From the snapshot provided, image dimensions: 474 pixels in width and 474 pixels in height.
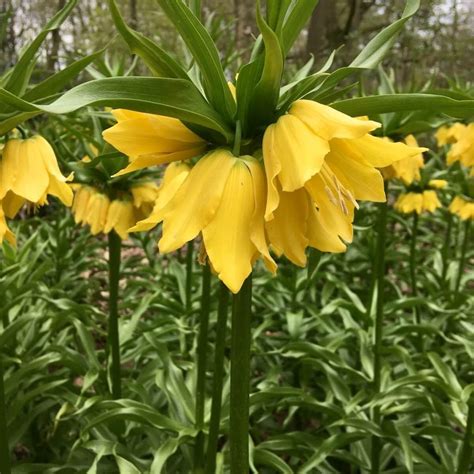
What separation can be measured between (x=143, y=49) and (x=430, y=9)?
6.10 metres

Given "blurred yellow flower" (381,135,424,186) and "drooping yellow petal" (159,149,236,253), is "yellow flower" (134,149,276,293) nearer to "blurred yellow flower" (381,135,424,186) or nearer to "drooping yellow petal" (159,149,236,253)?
"drooping yellow petal" (159,149,236,253)

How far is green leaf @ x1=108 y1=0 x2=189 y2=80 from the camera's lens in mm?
535

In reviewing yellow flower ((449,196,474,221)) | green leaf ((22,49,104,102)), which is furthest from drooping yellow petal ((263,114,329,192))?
yellow flower ((449,196,474,221))

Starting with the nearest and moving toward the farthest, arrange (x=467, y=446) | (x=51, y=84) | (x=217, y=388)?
(x=51, y=84), (x=217, y=388), (x=467, y=446)

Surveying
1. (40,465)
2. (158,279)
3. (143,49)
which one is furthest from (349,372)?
(143,49)

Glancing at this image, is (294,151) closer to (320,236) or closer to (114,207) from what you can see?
(320,236)

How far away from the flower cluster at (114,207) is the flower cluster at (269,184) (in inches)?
28.1

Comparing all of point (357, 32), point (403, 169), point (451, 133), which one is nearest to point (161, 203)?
point (403, 169)

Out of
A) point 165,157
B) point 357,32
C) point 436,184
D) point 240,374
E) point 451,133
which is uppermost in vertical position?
point 357,32

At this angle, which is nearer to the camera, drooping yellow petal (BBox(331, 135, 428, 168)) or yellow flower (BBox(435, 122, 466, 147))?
drooping yellow petal (BBox(331, 135, 428, 168))

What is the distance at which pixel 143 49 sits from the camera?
1.84 feet

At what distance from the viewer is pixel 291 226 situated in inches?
22.8

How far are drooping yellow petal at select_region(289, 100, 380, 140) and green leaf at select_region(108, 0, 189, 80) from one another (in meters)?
0.13

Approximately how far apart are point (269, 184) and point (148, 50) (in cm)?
18
